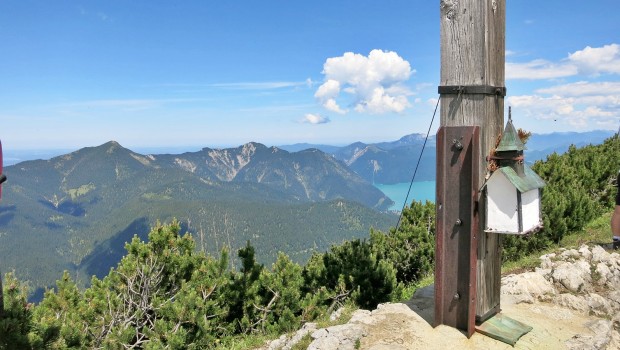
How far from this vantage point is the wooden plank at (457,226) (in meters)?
3.53

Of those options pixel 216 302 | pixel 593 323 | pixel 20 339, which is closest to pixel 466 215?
pixel 593 323

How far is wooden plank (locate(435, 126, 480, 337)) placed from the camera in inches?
139

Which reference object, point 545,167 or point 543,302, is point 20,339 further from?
point 545,167

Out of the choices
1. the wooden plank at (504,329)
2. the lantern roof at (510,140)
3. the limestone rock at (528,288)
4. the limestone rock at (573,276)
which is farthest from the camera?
the limestone rock at (573,276)

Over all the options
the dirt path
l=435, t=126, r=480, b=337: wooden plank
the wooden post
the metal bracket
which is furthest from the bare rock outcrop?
the metal bracket

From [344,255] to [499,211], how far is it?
548cm

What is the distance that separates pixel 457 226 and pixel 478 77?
4.08 feet

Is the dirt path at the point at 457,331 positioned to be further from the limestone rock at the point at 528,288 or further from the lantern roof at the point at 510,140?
the lantern roof at the point at 510,140

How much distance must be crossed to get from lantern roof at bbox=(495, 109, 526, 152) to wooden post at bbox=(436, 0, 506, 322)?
0.12 m

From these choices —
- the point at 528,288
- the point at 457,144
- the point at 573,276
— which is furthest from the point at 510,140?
the point at 573,276

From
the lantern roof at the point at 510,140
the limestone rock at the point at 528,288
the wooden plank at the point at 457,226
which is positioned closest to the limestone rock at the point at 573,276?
the limestone rock at the point at 528,288

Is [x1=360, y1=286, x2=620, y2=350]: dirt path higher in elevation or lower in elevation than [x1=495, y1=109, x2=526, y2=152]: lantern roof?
lower

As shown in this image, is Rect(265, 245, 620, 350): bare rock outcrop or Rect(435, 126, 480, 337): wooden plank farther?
Rect(265, 245, 620, 350): bare rock outcrop

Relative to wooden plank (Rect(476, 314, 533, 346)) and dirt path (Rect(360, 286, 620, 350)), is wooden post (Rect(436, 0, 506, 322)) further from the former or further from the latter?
dirt path (Rect(360, 286, 620, 350))
